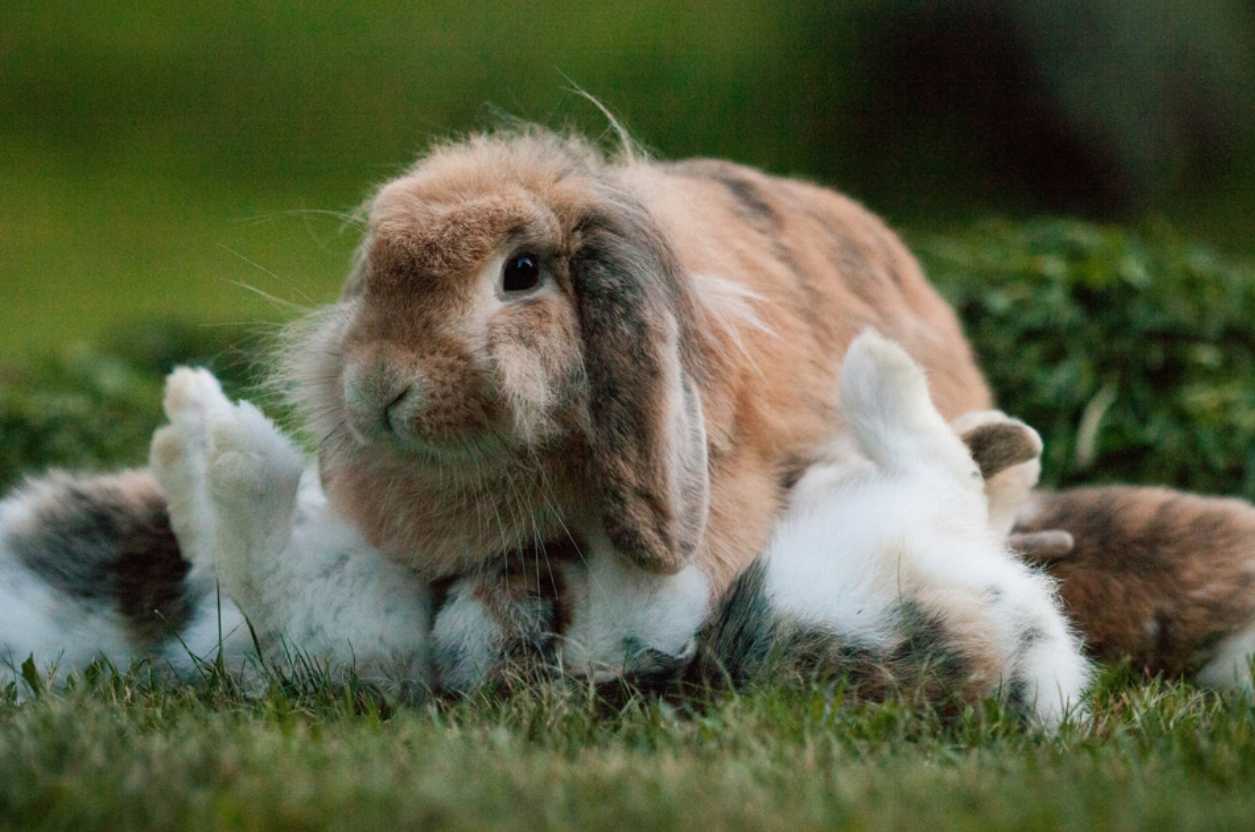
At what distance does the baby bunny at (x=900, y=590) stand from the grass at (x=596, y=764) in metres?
0.11

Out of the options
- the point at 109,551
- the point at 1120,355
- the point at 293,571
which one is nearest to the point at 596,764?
the point at 293,571

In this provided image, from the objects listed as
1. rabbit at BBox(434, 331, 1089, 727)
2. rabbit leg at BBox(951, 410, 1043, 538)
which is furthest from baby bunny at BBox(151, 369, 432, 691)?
rabbit leg at BBox(951, 410, 1043, 538)

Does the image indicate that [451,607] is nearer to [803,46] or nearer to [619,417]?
[619,417]

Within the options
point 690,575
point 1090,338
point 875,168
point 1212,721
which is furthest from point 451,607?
point 875,168

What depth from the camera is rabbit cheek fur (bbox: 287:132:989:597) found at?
9.00 feet

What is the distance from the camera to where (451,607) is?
2.99 m

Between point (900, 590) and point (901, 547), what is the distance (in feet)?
0.31

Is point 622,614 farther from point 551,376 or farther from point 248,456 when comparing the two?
point 248,456

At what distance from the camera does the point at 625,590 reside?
292 cm

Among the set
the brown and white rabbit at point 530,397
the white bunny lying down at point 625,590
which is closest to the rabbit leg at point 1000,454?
the white bunny lying down at point 625,590

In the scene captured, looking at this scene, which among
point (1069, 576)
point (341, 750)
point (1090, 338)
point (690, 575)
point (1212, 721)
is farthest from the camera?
point (1090, 338)

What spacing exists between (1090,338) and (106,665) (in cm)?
339

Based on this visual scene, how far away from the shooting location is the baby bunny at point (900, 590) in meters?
2.86

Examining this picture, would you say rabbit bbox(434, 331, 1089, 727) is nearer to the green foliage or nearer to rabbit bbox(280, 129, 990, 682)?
rabbit bbox(280, 129, 990, 682)
